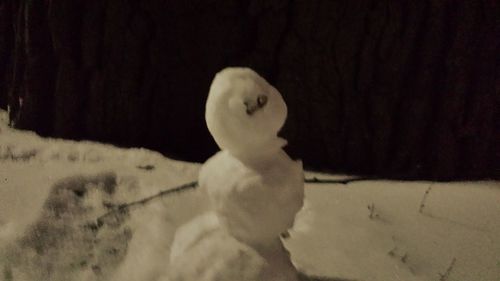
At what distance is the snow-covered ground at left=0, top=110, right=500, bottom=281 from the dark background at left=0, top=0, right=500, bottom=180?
0.10 m

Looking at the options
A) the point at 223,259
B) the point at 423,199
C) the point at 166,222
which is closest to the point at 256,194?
the point at 223,259

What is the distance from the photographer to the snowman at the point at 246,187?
3.11 ft

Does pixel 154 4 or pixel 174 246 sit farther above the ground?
pixel 154 4

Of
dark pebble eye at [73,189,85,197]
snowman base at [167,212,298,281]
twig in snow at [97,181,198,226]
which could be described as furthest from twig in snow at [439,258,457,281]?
dark pebble eye at [73,189,85,197]

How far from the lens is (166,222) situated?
4.27 ft

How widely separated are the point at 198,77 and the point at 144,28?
199 millimetres

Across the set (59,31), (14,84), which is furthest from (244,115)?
(14,84)

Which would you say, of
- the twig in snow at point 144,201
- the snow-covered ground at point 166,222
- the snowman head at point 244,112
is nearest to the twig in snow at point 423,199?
the snow-covered ground at point 166,222

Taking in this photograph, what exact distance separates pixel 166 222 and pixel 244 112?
0.45m

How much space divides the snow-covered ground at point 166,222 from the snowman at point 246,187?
167 mm

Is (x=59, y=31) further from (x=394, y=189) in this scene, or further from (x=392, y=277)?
(x=392, y=277)

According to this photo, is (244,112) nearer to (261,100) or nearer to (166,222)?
(261,100)

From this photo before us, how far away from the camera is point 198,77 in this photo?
1757mm

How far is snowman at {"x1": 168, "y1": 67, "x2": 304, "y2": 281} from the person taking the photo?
95 cm
